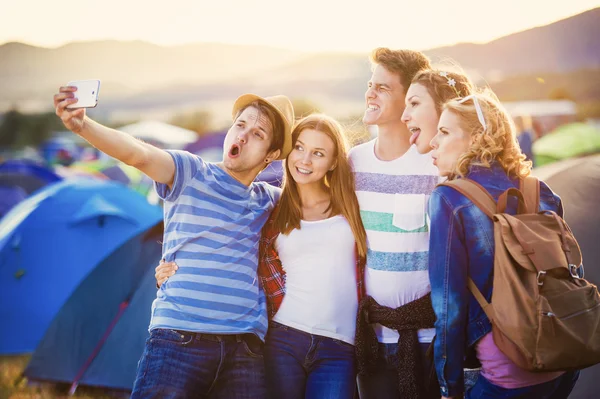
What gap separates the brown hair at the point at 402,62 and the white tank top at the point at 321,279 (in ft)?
2.42

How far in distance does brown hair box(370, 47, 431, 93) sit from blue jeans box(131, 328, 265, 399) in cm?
138

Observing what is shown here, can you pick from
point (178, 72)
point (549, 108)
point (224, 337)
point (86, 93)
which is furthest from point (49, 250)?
point (178, 72)

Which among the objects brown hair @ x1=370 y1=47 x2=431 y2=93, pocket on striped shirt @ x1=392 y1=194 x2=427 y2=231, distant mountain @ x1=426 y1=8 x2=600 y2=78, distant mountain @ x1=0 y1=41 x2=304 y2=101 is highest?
distant mountain @ x1=0 y1=41 x2=304 y2=101

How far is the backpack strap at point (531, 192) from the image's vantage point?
202cm

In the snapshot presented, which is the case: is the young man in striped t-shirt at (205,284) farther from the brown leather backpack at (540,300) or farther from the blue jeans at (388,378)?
the brown leather backpack at (540,300)

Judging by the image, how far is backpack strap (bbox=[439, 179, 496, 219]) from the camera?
197 centimetres

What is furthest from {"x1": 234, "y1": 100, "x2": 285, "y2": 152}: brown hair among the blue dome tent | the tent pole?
the tent pole

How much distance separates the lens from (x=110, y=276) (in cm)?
464

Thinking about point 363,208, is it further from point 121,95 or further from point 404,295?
point 121,95

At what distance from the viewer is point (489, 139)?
2084 mm

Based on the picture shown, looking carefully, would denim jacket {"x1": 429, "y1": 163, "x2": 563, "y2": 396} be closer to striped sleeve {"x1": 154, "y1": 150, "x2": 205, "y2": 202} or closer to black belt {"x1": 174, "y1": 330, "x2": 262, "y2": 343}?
black belt {"x1": 174, "y1": 330, "x2": 262, "y2": 343}

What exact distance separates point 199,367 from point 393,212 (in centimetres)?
104

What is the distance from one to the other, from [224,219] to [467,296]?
1059 mm

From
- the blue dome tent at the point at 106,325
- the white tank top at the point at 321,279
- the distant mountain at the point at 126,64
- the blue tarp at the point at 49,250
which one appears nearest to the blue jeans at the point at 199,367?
the white tank top at the point at 321,279
